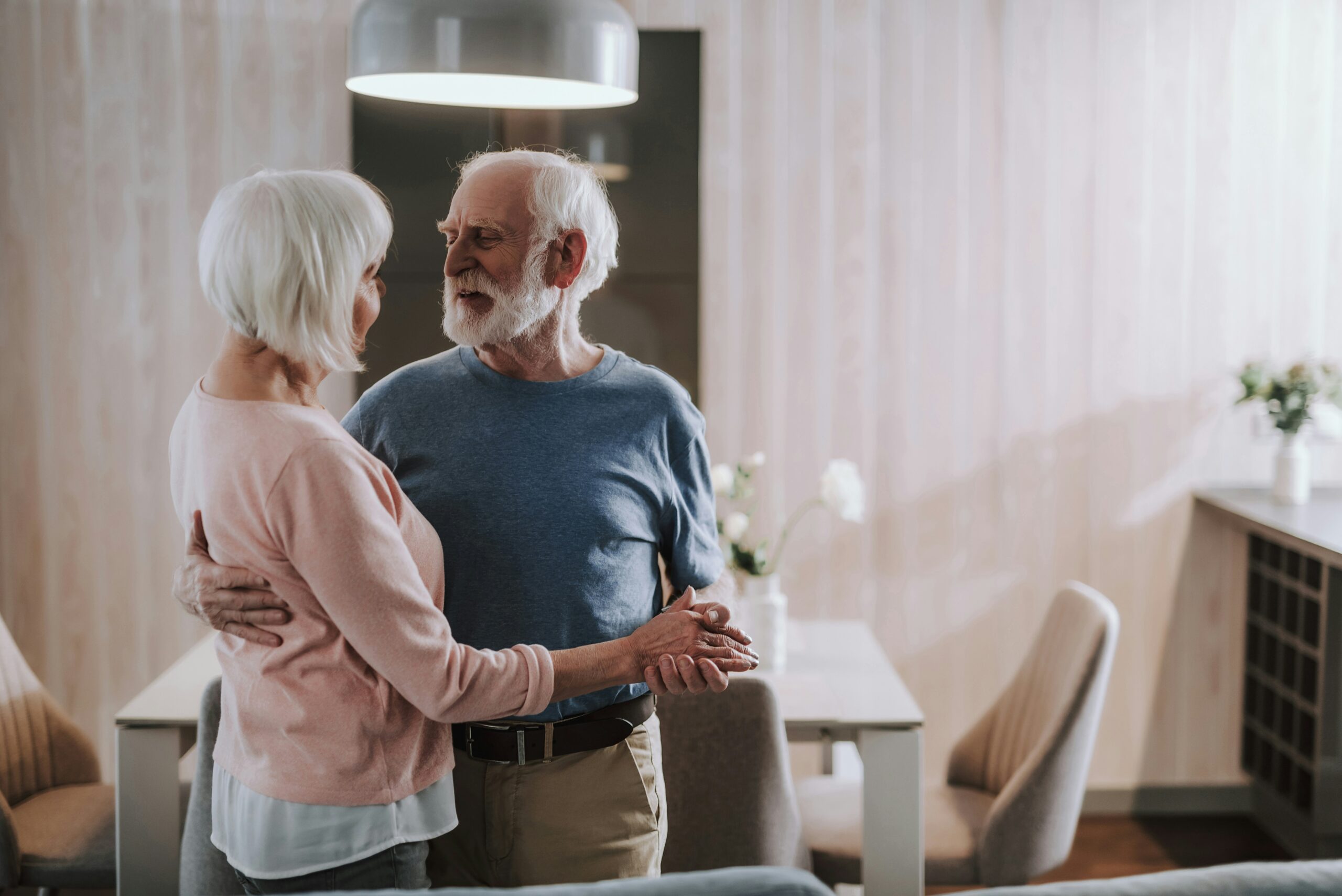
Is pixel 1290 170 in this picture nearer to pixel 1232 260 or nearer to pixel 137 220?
pixel 1232 260

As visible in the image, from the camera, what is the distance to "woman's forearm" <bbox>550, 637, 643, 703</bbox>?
1267mm

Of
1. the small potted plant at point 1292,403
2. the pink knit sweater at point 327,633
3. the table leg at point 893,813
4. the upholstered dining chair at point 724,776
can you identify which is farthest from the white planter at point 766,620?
the small potted plant at point 1292,403

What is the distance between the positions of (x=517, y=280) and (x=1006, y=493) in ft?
7.52

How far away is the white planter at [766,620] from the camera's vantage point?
2.43 meters

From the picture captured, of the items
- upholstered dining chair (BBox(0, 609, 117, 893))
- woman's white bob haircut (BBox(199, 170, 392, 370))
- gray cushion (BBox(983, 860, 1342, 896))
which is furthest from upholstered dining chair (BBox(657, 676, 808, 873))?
upholstered dining chair (BBox(0, 609, 117, 893))

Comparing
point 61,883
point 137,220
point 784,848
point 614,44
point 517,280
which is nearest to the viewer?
point 517,280

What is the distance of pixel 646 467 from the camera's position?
5.03 feet

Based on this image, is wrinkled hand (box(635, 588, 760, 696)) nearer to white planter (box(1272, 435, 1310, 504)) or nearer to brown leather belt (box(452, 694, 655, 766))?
brown leather belt (box(452, 694, 655, 766))

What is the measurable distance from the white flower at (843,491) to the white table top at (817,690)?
1.05ft

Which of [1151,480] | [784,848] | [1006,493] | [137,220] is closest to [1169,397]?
[1151,480]

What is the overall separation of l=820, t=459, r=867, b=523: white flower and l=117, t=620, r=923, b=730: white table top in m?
0.32

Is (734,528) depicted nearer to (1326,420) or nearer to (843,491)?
(843,491)

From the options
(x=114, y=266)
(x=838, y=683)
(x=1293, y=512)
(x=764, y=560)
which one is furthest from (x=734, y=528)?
(x=114, y=266)

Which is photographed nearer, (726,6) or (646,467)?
(646,467)
